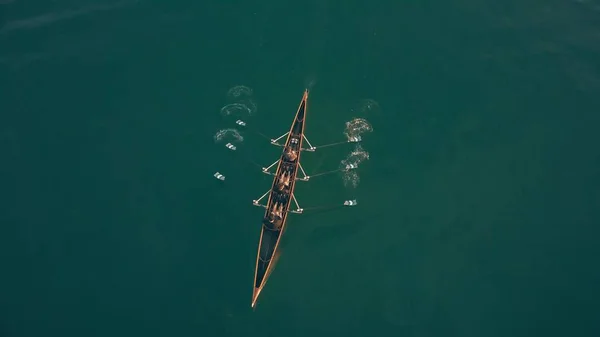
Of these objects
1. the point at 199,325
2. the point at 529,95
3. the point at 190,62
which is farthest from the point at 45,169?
the point at 529,95

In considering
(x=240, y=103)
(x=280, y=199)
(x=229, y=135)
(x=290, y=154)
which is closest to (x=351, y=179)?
(x=290, y=154)

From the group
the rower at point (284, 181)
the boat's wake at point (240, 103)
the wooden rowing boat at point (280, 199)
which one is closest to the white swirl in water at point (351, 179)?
the wooden rowing boat at point (280, 199)

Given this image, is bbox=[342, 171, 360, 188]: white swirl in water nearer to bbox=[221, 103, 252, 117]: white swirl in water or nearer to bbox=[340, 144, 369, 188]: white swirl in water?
bbox=[340, 144, 369, 188]: white swirl in water

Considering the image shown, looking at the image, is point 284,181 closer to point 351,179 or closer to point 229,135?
point 351,179

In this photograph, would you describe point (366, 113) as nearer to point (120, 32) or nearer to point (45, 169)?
point (120, 32)

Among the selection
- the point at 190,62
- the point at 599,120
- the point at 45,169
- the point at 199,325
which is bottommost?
the point at 199,325

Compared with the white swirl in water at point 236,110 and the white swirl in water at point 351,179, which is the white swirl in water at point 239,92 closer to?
the white swirl in water at point 236,110

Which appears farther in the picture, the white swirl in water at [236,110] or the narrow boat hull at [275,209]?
the white swirl in water at [236,110]
